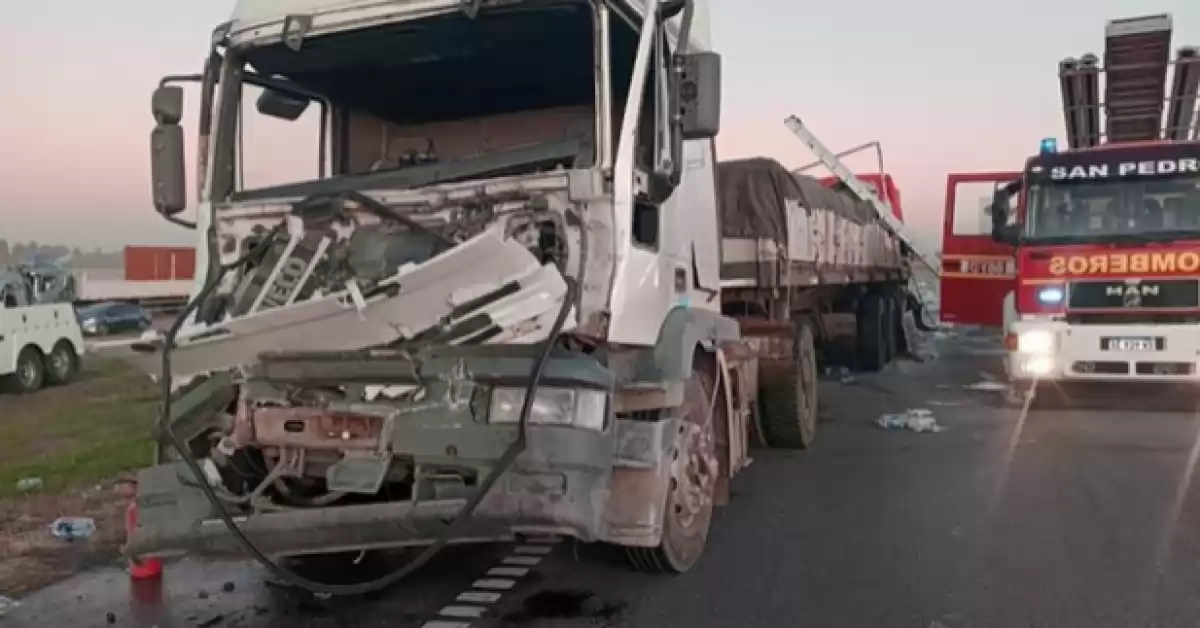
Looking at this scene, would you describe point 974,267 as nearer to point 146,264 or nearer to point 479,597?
point 479,597

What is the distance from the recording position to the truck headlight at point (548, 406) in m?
4.29

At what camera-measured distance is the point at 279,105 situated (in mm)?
5766

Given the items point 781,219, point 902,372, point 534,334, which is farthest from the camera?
point 902,372

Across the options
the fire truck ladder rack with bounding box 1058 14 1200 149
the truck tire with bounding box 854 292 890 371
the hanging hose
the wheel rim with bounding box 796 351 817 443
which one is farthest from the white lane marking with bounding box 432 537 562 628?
the truck tire with bounding box 854 292 890 371

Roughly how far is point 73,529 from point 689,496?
157 inches

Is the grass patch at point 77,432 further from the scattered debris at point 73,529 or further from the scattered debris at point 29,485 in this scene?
the scattered debris at point 73,529

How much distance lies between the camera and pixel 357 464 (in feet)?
14.7

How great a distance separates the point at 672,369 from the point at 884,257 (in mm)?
12243

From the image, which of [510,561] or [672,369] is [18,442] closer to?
[510,561]

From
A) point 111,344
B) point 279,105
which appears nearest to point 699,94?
point 279,105

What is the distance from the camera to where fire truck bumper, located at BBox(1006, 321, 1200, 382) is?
10.5 m

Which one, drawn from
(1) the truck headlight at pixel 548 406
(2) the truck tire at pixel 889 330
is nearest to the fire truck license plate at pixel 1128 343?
(2) the truck tire at pixel 889 330

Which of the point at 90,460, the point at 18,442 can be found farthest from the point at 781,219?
the point at 18,442

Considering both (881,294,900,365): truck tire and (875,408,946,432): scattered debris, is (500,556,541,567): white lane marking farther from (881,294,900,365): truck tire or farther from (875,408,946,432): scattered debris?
(881,294,900,365): truck tire
